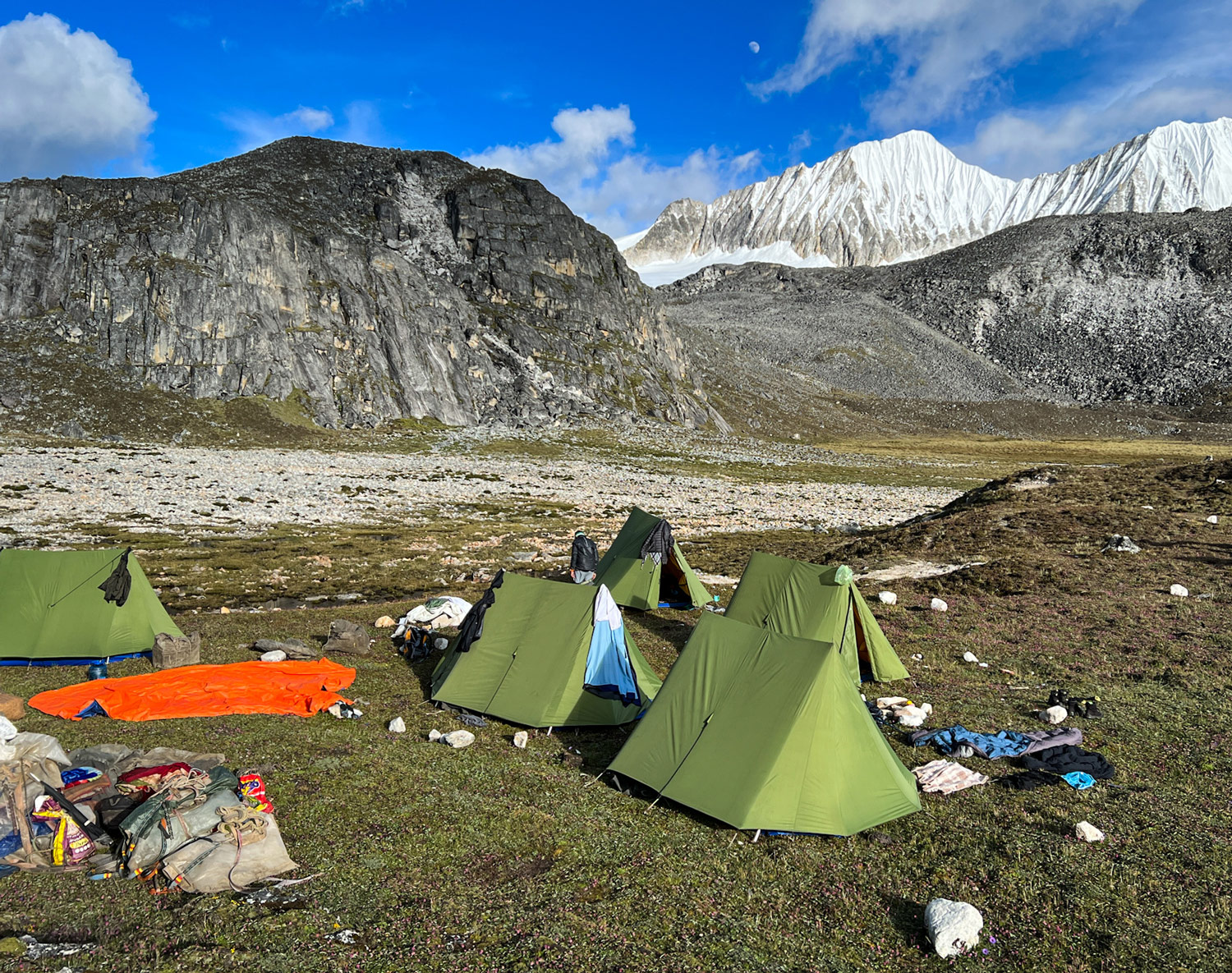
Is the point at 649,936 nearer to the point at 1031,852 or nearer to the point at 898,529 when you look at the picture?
the point at 1031,852

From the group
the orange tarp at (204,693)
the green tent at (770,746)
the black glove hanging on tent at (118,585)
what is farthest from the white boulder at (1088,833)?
the black glove hanging on tent at (118,585)

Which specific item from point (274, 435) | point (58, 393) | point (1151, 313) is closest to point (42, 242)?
point (58, 393)

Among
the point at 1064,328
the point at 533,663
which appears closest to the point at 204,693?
the point at 533,663

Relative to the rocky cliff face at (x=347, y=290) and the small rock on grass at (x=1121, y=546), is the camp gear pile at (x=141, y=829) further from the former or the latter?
the rocky cliff face at (x=347, y=290)

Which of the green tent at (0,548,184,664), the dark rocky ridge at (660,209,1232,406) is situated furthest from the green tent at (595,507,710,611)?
the dark rocky ridge at (660,209,1232,406)

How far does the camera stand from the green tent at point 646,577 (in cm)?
2212

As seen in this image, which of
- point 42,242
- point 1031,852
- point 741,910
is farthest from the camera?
point 42,242

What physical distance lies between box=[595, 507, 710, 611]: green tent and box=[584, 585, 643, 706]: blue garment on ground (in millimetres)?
7310

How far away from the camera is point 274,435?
3073 inches

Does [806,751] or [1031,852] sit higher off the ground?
[806,751]

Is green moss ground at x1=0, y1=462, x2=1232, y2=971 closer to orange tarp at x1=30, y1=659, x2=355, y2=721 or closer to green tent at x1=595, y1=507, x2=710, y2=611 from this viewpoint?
orange tarp at x1=30, y1=659, x2=355, y2=721

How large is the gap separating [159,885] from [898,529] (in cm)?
3210

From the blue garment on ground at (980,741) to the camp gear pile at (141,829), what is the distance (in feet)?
32.6

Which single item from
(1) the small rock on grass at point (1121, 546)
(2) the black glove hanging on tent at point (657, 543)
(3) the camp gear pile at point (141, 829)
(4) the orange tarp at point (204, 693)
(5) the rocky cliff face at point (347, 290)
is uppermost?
(5) the rocky cliff face at point (347, 290)
